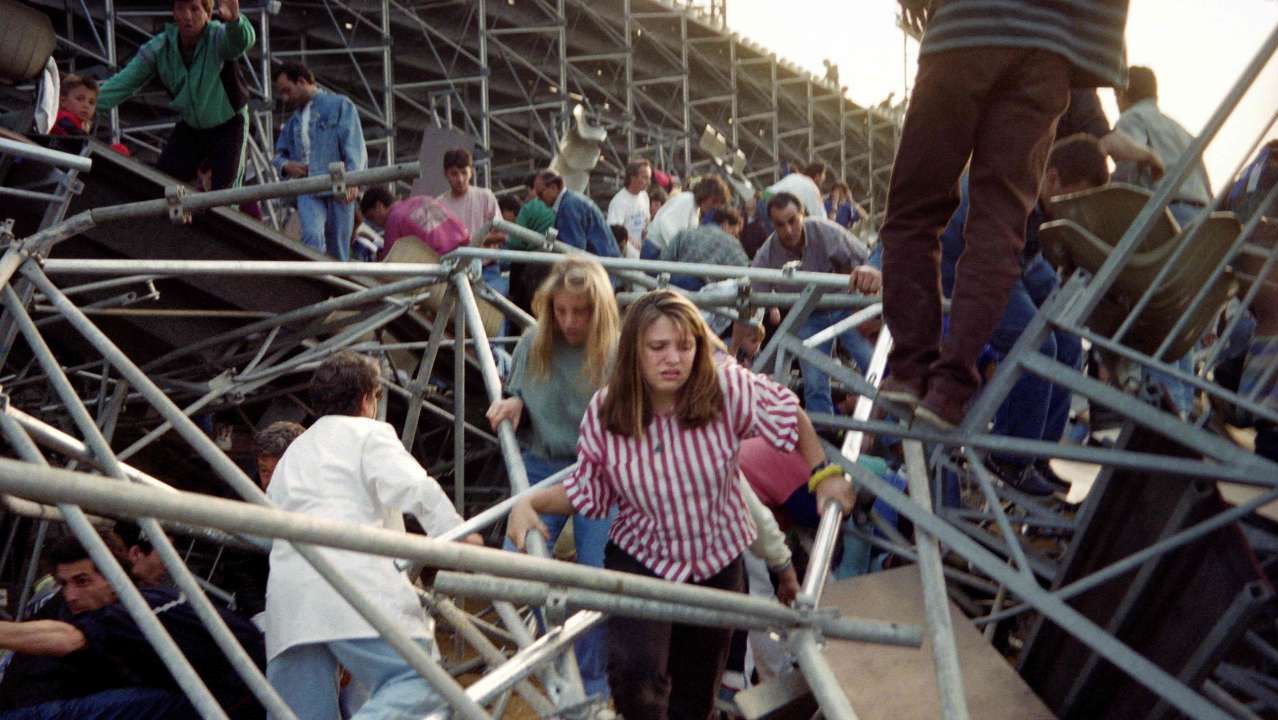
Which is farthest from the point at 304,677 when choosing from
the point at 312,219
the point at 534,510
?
the point at 312,219

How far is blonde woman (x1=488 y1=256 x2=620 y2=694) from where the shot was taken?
17.0ft

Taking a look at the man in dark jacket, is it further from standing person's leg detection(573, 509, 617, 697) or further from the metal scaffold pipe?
the metal scaffold pipe

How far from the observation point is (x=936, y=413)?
11.2 ft

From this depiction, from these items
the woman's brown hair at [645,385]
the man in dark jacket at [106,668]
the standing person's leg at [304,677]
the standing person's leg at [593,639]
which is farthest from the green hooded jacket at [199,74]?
the woman's brown hair at [645,385]

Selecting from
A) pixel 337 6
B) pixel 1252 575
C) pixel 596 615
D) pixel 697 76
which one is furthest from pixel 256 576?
pixel 697 76

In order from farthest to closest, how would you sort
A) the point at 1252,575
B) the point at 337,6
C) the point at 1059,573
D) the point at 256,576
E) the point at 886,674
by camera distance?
the point at 337,6
the point at 256,576
the point at 886,674
the point at 1059,573
the point at 1252,575

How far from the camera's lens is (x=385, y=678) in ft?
14.5

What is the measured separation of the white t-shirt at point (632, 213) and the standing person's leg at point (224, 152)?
5.01 m

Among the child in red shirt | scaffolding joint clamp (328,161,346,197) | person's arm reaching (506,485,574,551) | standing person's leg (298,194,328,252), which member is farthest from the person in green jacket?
person's arm reaching (506,485,574,551)

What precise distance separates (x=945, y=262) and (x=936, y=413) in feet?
8.36

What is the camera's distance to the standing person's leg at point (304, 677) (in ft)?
14.5

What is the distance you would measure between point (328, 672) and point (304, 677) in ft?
0.27

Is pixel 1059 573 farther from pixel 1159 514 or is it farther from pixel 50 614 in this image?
pixel 50 614

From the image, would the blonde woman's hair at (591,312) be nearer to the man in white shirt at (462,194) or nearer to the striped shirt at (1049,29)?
the striped shirt at (1049,29)
